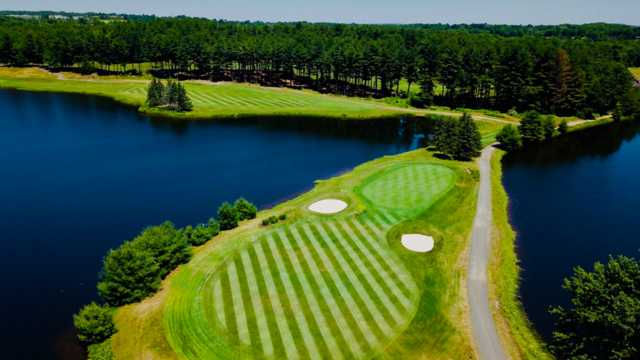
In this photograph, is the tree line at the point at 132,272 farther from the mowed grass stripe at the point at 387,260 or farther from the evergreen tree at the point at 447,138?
the evergreen tree at the point at 447,138

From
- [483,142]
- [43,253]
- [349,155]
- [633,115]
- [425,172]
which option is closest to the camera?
[43,253]

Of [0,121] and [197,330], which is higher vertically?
[0,121]

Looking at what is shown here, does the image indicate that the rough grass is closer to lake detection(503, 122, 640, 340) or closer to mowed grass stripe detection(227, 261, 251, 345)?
lake detection(503, 122, 640, 340)

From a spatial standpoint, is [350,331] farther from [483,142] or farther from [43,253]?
[483,142]

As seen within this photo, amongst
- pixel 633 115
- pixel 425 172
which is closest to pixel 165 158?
pixel 425 172

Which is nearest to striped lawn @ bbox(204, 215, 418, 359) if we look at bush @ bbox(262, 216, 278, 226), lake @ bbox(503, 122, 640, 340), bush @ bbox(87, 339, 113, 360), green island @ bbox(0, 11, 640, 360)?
green island @ bbox(0, 11, 640, 360)

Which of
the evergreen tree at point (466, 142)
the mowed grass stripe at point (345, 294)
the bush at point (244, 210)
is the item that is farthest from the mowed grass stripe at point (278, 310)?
the evergreen tree at point (466, 142)
